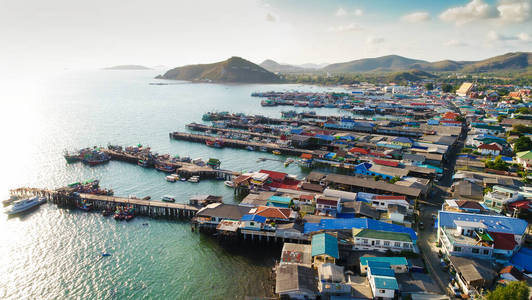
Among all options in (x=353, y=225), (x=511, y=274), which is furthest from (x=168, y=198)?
(x=511, y=274)

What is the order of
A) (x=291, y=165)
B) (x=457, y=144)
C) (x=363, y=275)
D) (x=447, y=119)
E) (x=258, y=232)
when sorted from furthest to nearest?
(x=447, y=119) < (x=457, y=144) < (x=291, y=165) < (x=258, y=232) < (x=363, y=275)

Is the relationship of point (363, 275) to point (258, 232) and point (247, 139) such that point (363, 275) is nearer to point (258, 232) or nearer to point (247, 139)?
point (258, 232)

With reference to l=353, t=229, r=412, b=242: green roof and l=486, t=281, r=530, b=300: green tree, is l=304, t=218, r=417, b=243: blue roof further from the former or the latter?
l=486, t=281, r=530, b=300: green tree

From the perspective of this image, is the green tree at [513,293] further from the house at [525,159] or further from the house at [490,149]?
the house at [490,149]

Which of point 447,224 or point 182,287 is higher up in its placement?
point 447,224

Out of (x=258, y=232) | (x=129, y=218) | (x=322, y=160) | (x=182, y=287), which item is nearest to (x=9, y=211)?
(x=129, y=218)

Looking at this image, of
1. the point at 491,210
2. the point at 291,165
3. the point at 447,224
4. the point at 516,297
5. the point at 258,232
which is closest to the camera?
the point at 516,297

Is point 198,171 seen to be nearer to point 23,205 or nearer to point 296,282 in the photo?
point 23,205

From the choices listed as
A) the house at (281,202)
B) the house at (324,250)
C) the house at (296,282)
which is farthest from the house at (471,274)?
the house at (281,202)
